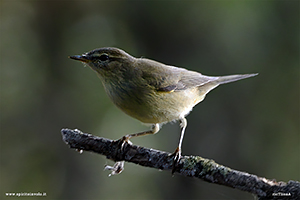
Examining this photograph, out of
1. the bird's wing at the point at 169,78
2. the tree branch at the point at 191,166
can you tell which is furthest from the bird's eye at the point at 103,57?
the tree branch at the point at 191,166

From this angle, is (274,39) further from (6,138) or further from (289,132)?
(6,138)

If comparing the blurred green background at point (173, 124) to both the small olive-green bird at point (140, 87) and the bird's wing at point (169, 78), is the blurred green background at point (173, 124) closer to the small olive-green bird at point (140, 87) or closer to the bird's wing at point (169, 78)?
the bird's wing at point (169, 78)

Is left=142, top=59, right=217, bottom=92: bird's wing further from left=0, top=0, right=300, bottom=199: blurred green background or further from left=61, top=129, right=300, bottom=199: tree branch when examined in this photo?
left=0, top=0, right=300, bottom=199: blurred green background

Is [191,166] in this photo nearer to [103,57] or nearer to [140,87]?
[140,87]

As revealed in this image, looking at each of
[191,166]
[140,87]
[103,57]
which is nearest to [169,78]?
[140,87]

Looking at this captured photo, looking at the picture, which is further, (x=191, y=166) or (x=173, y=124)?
(x=173, y=124)

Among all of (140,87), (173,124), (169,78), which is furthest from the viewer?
(173,124)

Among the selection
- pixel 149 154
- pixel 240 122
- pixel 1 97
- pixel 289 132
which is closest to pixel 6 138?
pixel 1 97
